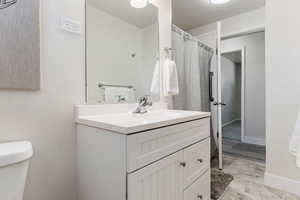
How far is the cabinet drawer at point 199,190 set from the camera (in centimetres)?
109

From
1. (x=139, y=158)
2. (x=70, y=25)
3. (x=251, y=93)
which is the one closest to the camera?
(x=139, y=158)

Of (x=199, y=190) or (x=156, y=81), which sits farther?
(x=156, y=81)

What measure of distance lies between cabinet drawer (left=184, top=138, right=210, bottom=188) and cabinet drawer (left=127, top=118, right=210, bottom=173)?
0.06m

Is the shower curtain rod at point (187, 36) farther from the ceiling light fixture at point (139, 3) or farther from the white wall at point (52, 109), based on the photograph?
the white wall at point (52, 109)

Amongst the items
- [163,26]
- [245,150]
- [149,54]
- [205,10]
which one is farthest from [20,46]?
[245,150]

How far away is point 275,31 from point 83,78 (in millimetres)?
1980

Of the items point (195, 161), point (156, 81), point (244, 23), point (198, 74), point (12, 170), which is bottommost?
point (195, 161)

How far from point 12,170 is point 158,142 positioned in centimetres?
65

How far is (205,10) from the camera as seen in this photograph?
94.7 inches

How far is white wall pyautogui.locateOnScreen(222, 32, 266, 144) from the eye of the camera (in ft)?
10.6

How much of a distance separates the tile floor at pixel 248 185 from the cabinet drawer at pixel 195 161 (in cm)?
55

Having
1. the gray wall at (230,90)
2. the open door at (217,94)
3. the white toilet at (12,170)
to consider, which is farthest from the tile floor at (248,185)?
the gray wall at (230,90)

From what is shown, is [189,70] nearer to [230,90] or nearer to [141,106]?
[141,106]

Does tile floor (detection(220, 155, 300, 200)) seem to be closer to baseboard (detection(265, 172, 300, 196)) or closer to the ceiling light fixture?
baseboard (detection(265, 172, 300, 196))
